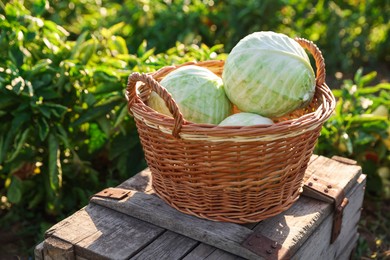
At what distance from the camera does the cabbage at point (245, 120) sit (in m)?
1.82

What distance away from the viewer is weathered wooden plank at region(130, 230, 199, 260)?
1.81 m

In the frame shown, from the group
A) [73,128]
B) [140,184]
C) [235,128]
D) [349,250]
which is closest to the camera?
[235,128]

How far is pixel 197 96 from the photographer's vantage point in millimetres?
1931

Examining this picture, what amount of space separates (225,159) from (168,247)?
1.31 feet

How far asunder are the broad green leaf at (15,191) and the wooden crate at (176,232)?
2.71 feet

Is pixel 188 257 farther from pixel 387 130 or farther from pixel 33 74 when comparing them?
pixel 387 130

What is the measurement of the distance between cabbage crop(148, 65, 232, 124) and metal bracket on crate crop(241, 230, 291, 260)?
0.46 metres

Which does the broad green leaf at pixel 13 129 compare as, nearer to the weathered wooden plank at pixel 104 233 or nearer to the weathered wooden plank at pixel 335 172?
the weathered wooden plank at pixel 104 233

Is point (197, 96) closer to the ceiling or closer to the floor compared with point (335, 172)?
closer to the ceiling

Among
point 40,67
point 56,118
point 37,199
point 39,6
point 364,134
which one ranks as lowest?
point 37,199

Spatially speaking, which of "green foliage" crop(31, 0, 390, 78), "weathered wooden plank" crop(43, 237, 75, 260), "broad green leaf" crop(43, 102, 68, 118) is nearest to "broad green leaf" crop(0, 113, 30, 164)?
"broad green leaf" crop(43, 102, 68, 118)

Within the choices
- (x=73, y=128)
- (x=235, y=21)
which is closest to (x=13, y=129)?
(x=73, y=128)

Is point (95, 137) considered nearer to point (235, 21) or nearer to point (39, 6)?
point (39, 6)

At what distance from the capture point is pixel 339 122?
9.89 feet
